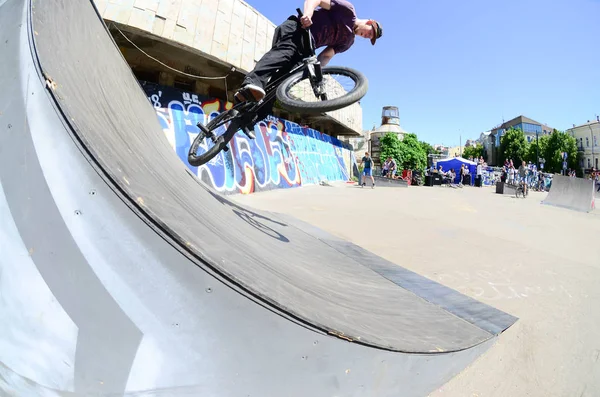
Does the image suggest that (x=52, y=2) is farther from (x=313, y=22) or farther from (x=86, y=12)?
(x=313, y=22)

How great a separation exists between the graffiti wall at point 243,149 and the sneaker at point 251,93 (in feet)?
18.3

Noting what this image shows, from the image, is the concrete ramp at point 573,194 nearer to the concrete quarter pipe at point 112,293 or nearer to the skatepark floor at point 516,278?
the skatepark floor at point 516,278

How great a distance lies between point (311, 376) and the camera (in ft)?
3.02

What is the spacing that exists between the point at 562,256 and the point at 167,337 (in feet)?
13.5

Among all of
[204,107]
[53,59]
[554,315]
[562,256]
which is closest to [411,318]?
[554,315]

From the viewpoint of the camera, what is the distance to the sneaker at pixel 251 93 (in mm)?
2684

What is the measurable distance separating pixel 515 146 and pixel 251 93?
225 feet

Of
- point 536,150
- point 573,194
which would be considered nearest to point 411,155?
point 573,194

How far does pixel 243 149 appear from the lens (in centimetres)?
991

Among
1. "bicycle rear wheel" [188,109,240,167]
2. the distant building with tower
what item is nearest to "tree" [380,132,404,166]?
the distant building with tower

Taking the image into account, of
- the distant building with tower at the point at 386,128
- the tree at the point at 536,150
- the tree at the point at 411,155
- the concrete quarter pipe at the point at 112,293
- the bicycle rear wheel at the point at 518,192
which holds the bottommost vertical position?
the bicycle rear wheel at the point at 518,192

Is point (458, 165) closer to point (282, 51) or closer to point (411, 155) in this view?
point (411, 155)

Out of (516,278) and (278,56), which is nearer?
(516,278)

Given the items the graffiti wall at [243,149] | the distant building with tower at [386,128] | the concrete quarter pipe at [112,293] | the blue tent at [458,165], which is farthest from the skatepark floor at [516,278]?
the distant building with tower at [386,128]
